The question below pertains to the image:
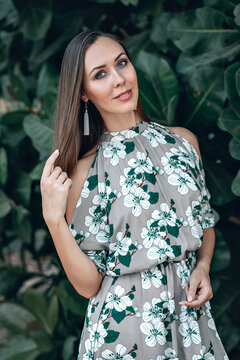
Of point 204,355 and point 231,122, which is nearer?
point 204,355

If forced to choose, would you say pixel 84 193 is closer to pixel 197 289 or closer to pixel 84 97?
pixel 84 97

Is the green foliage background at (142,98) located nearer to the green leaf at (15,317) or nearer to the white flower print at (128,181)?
the green leaf at (15,317)

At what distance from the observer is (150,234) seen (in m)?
1.42

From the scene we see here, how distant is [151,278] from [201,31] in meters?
1.13

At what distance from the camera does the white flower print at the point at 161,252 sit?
1383 millimetres

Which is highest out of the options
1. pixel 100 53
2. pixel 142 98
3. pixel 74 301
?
pixel 100 53

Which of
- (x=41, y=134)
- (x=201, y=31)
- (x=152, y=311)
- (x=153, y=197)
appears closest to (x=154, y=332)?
(x=152, y=311)

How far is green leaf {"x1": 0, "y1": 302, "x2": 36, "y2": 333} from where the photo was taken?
2641mm

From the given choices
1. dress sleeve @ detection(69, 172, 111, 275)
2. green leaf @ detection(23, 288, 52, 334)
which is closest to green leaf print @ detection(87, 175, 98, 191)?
dress sleeve @ detection(69, 172, 111, 275)

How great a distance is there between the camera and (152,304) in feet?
4.58

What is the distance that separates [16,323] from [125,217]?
1.51 m

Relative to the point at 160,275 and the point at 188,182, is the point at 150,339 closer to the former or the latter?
the point at 160,275

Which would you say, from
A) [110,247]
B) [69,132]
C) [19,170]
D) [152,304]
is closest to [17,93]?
[19,170]

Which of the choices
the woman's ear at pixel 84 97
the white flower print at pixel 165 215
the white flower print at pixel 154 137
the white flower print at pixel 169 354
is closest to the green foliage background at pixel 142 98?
the white flower print at pixel 154 137
